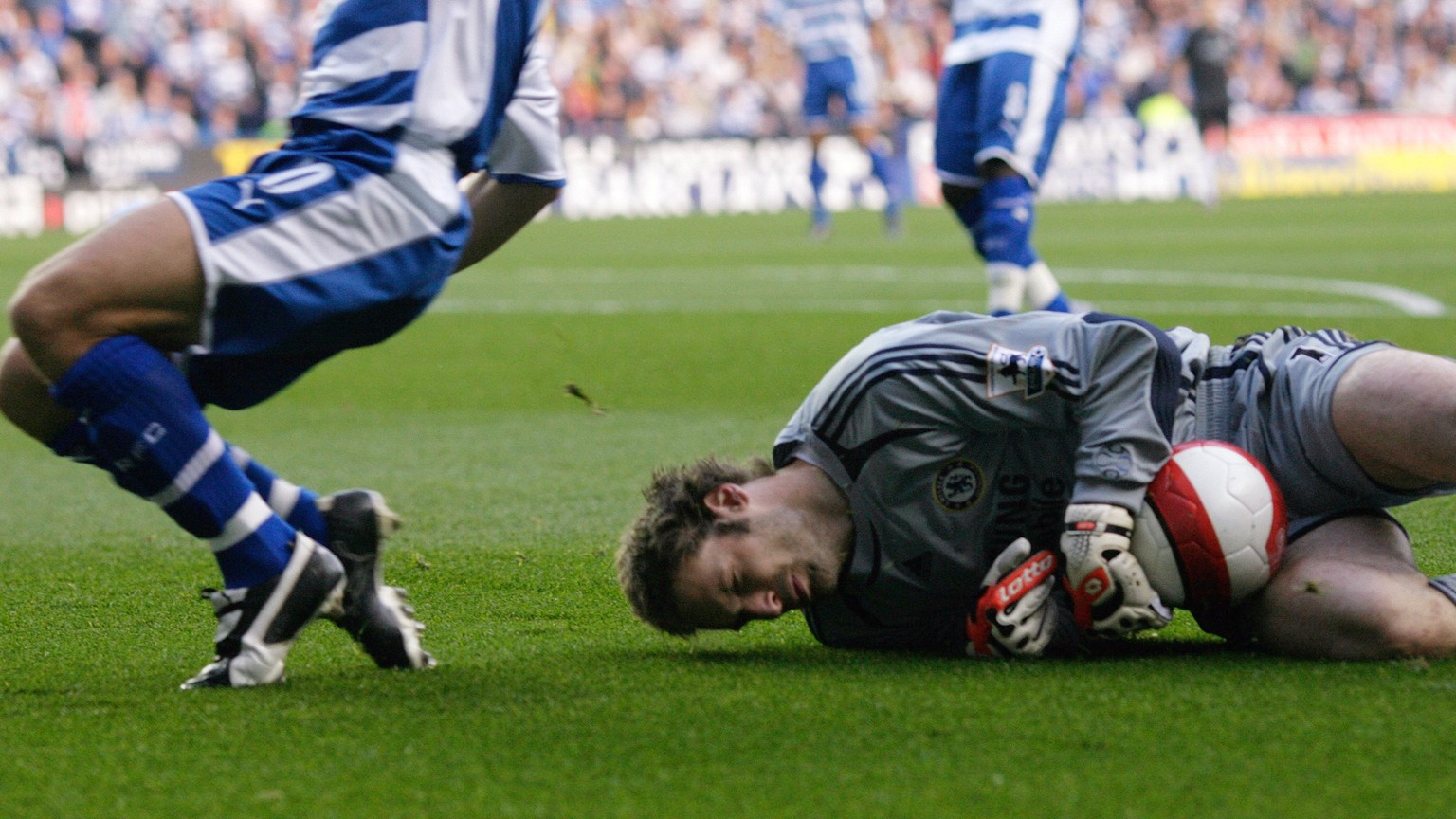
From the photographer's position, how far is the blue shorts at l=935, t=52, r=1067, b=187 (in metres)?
7.52

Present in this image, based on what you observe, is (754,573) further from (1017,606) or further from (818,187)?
(818,187)

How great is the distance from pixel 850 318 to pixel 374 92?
7305 mm

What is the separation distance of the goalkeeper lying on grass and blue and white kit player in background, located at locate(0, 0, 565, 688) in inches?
21.8

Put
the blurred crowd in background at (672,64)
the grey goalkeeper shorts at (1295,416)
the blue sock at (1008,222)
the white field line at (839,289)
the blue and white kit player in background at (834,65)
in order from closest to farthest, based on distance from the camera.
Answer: the grey goalkeeper shorts at (1295,416)
the blue sock at (1008,222)
the white field line at (839,289)
the blue and white kit player in background at (834,65)
the blurred crowd in background at (672,64)

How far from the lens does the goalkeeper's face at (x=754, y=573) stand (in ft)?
10.3

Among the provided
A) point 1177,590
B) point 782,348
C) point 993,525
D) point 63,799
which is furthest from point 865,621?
point 782,348

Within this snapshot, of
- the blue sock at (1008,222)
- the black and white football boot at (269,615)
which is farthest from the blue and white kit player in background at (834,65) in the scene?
the black and white football boot at (269,615)

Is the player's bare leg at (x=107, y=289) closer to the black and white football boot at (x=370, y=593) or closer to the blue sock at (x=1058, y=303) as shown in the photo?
the black and white football boot at (x=370, y=593)

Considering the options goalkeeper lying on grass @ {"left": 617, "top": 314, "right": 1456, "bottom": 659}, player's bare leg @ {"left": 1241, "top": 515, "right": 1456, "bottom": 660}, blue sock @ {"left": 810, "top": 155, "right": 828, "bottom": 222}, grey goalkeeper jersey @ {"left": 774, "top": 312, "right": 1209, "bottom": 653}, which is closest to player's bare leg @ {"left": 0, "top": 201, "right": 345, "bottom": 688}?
goalkeeper lying on grass @ {"left": 617, "top": 314, "right": 1456, "bottom": 659}

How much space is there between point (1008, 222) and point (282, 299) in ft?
16.0

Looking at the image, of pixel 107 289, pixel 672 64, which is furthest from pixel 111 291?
pixel 672 64

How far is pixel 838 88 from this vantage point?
57.9ft

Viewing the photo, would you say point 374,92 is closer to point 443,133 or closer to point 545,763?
point 443,133

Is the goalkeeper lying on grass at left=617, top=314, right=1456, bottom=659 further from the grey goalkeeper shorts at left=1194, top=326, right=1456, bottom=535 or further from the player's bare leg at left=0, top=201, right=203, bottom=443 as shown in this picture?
the player's bare leg at left=0, top=201, right=203, bottom=443
